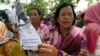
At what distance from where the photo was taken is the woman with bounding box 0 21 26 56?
380 cm

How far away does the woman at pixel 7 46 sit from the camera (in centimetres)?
380

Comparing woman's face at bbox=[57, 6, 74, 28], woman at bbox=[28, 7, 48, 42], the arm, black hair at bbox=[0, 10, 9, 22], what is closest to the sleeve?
woman's face at bbox=[57, 6, 74, 28]

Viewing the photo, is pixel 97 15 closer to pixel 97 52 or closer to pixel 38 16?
pixel 97 52

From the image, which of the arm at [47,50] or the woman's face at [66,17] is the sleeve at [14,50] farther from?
the arm at [47,50]

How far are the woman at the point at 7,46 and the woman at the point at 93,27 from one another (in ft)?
4.11

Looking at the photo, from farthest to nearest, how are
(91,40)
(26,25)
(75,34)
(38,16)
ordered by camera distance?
(38,16), (75,34), (26,25), (91,40)

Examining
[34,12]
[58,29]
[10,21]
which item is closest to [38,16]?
[34,12]

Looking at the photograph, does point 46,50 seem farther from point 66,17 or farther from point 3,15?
point 3,15

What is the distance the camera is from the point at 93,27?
8.67 ft

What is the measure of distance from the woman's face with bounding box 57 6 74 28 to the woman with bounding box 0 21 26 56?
55 cm

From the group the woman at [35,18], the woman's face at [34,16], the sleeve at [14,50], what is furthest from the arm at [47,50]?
the woman's face at [34,16]

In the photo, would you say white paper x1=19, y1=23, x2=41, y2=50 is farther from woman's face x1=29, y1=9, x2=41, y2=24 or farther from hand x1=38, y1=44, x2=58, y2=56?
woman's face x1=29, y1=9, x2=41, y2=24

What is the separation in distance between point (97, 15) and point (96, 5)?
3.2 inches

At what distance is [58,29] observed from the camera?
12.6 feet
